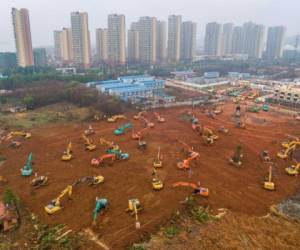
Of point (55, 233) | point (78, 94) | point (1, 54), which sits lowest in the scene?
point (55, 233)

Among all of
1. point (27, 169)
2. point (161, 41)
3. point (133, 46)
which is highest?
point (161, 41)

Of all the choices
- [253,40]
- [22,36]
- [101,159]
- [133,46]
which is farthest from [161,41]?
[101,159]

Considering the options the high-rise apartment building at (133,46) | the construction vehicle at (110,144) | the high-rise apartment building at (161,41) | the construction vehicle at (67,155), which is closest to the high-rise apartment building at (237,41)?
the high-rise apartment building at (161,41)

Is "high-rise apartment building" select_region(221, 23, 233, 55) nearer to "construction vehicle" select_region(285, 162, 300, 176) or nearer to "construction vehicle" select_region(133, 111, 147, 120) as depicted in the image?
"construction vehicle" select_region(133, 111, 147, 120)

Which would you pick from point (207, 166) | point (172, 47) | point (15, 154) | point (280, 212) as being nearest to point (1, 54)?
point (172, 47)

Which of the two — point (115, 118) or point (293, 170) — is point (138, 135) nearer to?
point (115, 118)

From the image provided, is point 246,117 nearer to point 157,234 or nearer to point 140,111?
point 140,111
